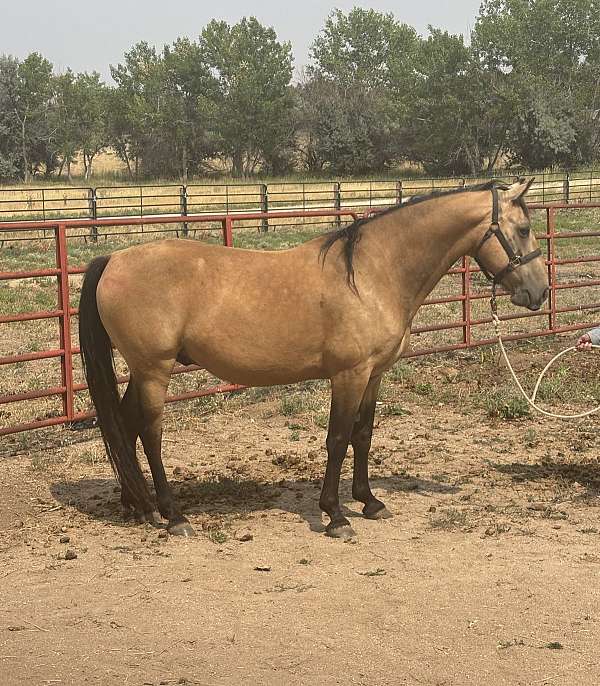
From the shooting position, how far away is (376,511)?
501 cm

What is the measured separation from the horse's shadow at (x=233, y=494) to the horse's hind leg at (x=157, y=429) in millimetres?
285

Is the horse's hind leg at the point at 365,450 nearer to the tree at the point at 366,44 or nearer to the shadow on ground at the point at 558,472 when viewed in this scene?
the shadow on ground at the point at 558,472

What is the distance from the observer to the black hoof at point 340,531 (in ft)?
15.4

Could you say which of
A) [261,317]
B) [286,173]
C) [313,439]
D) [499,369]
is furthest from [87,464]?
[286,173]

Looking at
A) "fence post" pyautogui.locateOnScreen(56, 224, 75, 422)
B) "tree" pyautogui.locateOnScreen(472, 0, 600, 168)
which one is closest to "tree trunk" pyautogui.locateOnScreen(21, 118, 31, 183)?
"tree" pyautogui.locateOnScreen(472, 0, 600, 168)

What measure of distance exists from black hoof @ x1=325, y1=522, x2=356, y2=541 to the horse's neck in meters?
1.20

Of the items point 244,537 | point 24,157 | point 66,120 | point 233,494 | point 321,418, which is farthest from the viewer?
point 66,120

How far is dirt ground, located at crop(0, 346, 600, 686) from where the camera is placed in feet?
10.7

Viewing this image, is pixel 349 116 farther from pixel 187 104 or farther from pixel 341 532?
pixel 341 532

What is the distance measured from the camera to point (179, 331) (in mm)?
4758

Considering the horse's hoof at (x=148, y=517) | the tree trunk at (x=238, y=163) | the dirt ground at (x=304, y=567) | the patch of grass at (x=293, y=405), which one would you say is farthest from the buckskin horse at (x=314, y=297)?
the tree trunk at (x=238, y=163)

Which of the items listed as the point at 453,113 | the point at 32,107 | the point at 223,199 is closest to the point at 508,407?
the point at 223,199

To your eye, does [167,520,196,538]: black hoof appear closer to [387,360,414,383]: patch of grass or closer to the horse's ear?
the horse's ear

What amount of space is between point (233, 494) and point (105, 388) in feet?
3.42
